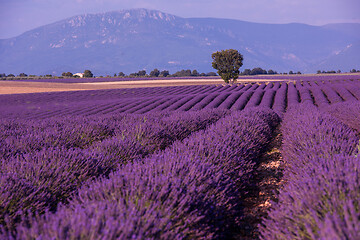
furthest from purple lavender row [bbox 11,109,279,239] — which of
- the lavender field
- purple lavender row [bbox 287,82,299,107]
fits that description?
purple lavender row [bbox 287,82,299,107]

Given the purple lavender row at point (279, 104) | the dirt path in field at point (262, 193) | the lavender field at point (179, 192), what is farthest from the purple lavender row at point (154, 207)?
the purple lavender row at point (279, 104)

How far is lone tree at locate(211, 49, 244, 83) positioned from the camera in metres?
44.9

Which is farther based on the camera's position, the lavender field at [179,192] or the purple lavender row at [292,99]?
the purple lavender row at [292,99]

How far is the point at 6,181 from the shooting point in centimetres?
283

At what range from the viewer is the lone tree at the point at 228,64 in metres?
44.9

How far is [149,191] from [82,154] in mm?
1970

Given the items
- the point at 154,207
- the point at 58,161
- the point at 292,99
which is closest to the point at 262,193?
the point at 154,207

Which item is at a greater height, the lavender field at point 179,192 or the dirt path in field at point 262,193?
the lavender field at point 179,192

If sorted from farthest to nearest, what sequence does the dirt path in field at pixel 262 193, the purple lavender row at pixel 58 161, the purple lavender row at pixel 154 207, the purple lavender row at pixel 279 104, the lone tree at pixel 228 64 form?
the lone tree at pixel 228 64 → the purple lavender row at pixel 279 104 → the dirt path in field at pixel 262 193 → the purple lavender row at pixel 58 161 → the purple lavender row at pixel 154 207

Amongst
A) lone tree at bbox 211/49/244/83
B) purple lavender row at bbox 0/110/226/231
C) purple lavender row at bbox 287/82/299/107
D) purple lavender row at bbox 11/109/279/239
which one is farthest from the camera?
lone tree at bbox 211/49/244/83

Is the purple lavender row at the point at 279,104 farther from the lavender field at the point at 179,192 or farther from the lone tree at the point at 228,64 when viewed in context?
the lone tree at the point at 228,64

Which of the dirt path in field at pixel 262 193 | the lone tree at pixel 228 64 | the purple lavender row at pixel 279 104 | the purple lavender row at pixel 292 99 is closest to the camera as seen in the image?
Answer: the dirt path in field at pixel 262 193

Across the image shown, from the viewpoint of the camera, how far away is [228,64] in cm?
4519

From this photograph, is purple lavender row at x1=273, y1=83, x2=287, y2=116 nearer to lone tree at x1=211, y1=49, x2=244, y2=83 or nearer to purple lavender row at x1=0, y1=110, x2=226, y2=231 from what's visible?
purple lavender row at x1=0, y1=110, x2=226, y2=231
